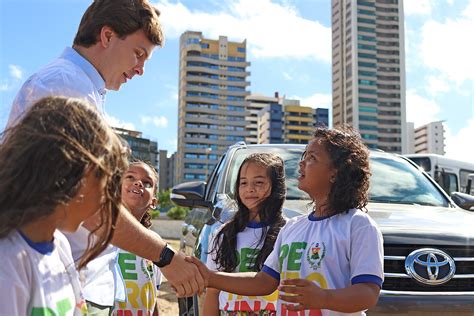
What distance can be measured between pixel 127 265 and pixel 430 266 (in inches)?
66.5

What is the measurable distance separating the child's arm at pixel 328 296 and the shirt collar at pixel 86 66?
1.14 meters

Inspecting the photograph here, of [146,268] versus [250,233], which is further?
[146,268]

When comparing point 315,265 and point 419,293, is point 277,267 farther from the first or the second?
point 419,293

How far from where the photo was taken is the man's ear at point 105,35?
2498mm

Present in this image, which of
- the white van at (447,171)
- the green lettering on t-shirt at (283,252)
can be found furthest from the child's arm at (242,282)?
the white van at (447,171)

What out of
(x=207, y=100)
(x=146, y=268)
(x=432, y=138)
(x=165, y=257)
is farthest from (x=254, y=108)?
(x=165, y=257)

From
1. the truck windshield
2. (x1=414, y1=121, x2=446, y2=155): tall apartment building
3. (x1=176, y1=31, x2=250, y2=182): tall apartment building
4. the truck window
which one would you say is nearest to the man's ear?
the truck windshield

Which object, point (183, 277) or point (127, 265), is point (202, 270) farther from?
point (127, 265)

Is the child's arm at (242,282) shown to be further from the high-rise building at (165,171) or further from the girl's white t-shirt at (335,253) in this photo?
the high-rise building at (165,171)

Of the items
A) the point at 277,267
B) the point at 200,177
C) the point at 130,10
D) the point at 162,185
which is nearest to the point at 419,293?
the point at 277,267

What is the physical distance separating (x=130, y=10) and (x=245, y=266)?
140cm

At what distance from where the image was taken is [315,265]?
2266 mm

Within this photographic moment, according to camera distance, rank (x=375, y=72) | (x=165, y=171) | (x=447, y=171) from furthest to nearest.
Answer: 1. (x=165, y=171)
2. (x=375, y=72)
3. (x=447, y=171)

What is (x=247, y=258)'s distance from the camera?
294 cm
